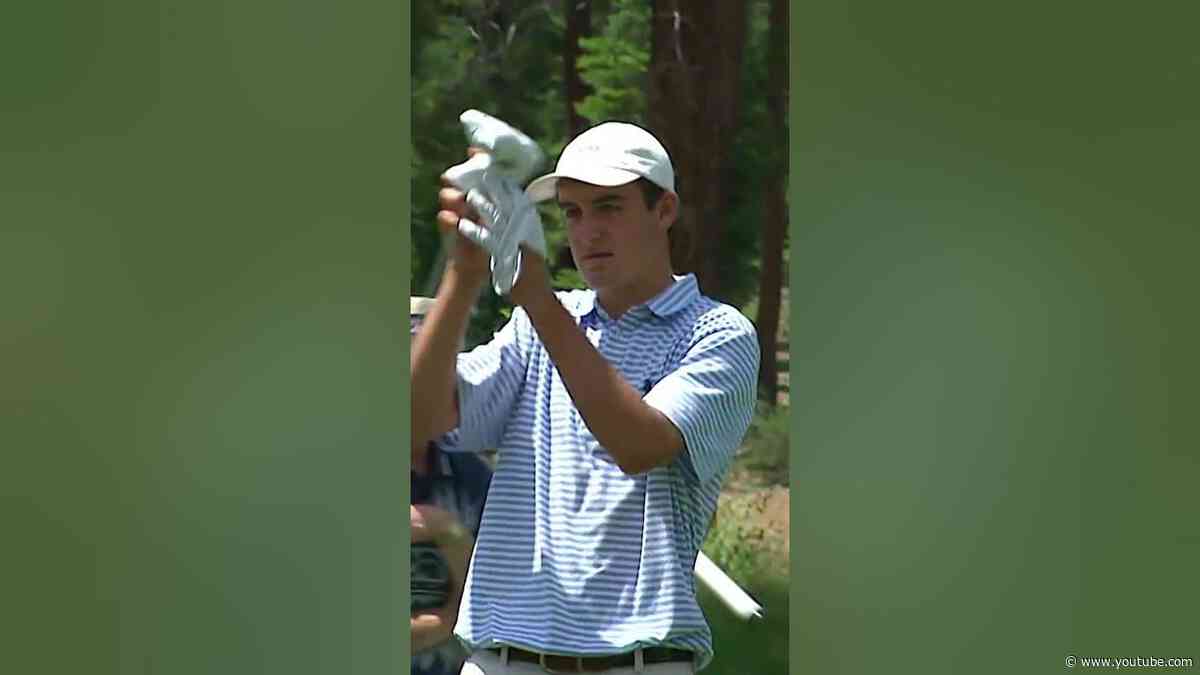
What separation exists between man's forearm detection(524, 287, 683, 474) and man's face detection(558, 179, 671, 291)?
18 centimetres

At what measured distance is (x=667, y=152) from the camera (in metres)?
2.15

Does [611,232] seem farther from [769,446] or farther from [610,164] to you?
[769,446]

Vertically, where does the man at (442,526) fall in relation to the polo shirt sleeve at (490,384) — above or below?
below

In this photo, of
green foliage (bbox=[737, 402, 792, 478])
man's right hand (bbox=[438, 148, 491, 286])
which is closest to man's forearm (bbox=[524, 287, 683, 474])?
man's right hand (bbox=[438, 148, 491, 286])

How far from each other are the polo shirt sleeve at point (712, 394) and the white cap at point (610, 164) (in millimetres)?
228

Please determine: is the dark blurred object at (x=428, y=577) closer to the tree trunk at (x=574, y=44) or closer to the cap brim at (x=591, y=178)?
the cap brim at (x=591, y=178)

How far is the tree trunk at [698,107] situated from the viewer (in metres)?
2.18

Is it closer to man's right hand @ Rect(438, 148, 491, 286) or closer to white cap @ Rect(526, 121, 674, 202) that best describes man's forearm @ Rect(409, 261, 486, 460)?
man's right hand @ Rect(438, 148, 491, 286)

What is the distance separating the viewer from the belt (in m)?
1.81

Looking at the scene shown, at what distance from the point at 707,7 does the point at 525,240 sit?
654 mm

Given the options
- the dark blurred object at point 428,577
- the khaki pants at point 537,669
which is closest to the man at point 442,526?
the dark blurred object at point 428,577

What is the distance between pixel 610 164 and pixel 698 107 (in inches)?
11.7

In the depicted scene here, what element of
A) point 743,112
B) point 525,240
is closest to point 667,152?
point 743,112

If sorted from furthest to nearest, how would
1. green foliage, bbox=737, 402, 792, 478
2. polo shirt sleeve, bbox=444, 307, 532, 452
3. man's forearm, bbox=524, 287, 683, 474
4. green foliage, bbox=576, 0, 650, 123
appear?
green foliage, bbox=576, 0, 650, 123 → green foliage, bbox=737, 402, 792, 478 → polo shirt sleeve, bbox=444, 307, 532, 452 → man's forearm, bbox=524, 287, 683, 474
